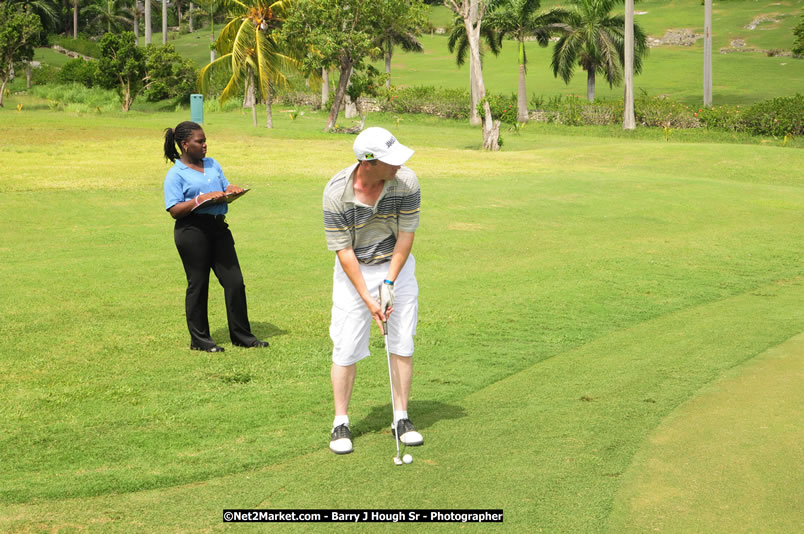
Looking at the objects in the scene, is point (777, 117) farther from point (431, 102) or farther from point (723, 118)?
point (431, 102)

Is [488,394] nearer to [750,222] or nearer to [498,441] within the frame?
[498,441]

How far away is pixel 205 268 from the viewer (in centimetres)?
821

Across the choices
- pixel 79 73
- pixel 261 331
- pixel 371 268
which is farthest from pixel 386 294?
pixel 79 73

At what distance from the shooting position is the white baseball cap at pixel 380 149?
5.14m

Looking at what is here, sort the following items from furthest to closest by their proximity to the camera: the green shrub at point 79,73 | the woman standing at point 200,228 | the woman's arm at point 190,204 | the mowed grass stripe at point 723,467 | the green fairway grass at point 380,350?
the green shrub at point 79,73
the woman standing at point 200,228
the woman's arm at point 190,204
the green fairway grass at point 380,350
the mowed grass stripe at point 723,467

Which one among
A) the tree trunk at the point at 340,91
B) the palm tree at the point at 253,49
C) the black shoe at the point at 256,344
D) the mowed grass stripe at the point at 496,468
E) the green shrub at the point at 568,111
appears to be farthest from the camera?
the green shrub at the point at 568,111

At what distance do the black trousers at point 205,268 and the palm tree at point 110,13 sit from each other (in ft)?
319

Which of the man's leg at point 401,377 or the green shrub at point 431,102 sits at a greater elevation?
the green shrub at point 431,102

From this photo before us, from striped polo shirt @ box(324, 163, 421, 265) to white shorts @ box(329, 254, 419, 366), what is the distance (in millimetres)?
132

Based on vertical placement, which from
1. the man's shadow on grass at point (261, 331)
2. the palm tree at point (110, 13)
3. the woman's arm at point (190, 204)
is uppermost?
the palm tree at point (110, 13)

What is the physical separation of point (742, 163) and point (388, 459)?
25798 mm

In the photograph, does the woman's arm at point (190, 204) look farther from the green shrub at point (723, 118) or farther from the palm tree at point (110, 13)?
the palm tree at point (110, 13)

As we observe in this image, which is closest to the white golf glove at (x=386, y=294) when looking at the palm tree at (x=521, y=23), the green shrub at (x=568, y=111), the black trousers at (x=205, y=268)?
the black trousers at (x=205, y=268)

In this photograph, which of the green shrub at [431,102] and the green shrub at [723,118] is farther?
the green shrub at [431,102]
